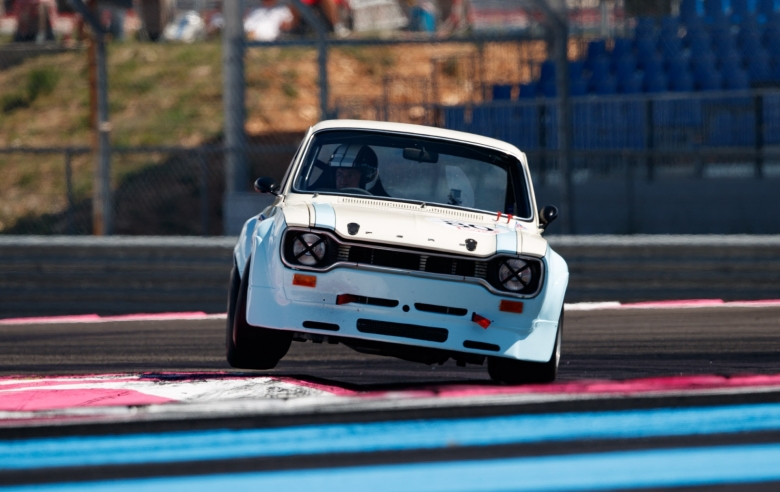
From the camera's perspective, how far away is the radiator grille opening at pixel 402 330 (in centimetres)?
578

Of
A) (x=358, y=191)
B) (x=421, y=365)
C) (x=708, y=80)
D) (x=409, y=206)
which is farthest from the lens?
(x=708, y=80)

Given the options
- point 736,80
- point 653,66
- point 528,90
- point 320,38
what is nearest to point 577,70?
point 528,90

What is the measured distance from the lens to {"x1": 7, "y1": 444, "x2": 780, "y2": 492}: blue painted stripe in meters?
3.80

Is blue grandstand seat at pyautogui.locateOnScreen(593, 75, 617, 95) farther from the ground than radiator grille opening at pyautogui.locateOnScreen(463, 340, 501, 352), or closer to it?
farther from the ground

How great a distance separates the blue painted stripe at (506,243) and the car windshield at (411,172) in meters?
0.78

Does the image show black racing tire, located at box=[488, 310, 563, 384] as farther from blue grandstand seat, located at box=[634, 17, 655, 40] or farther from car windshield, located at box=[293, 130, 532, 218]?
blue grandstand seat, located at box=[634, 17, 655, 40]

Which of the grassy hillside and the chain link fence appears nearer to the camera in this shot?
the chain link fence

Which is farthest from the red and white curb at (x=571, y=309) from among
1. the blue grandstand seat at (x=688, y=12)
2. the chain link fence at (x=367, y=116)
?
the blue grandstand seat at (x=688, y=12)

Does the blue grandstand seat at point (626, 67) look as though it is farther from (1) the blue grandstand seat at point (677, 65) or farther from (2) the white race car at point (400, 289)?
(2) the white race car at point (400, 289)

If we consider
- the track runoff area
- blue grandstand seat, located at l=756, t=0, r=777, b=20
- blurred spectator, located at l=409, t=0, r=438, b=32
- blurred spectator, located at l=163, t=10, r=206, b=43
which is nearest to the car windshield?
the track runoff area

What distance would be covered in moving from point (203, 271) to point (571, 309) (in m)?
3.36

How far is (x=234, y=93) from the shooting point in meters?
14.7

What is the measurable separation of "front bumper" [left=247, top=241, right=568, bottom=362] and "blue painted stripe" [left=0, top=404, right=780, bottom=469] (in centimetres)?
135

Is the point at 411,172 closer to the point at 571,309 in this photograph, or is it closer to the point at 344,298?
the point at 344,298
